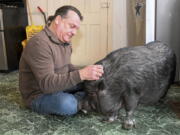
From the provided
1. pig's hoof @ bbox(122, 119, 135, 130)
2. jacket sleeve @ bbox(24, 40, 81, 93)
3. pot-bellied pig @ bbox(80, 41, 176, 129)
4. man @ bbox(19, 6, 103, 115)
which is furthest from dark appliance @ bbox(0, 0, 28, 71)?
pig's hoof @ bbox(122, 119, 135, 130)

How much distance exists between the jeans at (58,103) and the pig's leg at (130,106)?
14.4 inches

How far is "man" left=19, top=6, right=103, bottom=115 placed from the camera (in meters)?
1.47

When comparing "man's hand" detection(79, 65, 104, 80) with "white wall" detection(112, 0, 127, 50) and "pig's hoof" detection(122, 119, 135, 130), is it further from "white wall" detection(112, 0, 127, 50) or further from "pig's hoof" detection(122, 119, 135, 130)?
"white wall" detection(112, 0, 127, 50)

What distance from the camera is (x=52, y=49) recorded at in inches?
62.0

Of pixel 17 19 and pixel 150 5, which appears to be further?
pixel 17 19

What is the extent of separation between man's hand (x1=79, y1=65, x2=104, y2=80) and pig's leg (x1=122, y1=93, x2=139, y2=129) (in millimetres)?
223

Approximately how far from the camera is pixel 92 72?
143cm

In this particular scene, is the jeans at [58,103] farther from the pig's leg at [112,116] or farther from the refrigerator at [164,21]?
the refrigerator at [164,21]

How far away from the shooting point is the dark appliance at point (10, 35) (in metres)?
3.25

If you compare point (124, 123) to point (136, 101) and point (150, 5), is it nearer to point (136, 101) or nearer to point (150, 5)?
point (136, 101)

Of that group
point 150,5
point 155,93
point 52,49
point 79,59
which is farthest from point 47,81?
point 79,59

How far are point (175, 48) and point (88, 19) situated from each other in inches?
69.6

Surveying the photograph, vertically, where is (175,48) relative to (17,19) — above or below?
below

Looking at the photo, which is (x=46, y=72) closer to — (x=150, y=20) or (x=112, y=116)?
(x=112, y=116)
